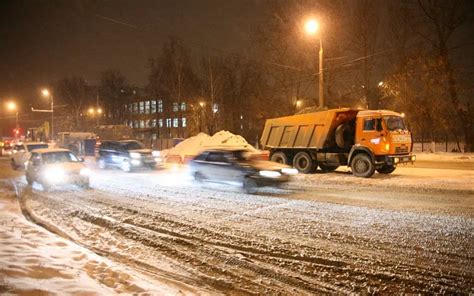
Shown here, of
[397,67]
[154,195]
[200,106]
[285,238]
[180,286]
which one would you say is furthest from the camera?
[200,106]

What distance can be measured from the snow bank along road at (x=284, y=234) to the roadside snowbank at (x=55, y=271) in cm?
57

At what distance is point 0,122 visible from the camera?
8075 cm

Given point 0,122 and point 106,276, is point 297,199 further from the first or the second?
point 0,122

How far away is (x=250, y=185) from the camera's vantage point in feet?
44.9

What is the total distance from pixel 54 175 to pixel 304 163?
37.9 feet

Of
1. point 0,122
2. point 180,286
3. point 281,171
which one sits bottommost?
point 180,286

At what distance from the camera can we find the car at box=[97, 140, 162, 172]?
72.2 ft

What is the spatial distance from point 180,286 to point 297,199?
729 centimetres

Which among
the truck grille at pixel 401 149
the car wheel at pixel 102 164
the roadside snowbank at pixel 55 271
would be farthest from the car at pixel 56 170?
the truck grille at pixel 401 149

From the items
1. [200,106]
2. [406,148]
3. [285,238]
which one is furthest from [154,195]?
[200,106]

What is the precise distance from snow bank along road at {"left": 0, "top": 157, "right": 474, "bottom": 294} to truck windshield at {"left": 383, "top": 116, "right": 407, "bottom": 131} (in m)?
3.65

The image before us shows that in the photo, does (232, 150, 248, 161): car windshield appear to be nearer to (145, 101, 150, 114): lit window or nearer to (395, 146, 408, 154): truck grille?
(395, 146, 408, 154): truck grille

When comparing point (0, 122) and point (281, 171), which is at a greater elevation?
point (0, 122)

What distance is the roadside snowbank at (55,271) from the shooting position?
5.25 meters
